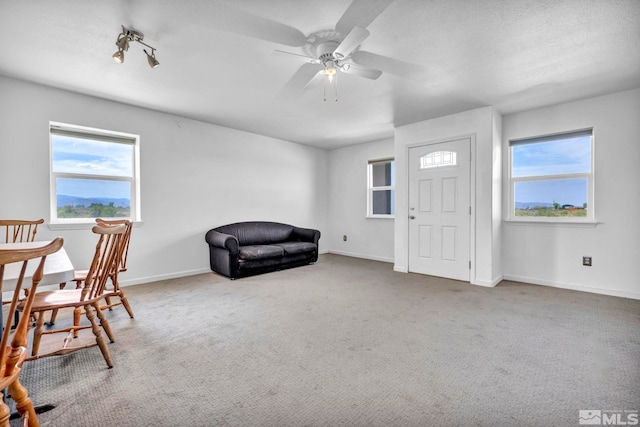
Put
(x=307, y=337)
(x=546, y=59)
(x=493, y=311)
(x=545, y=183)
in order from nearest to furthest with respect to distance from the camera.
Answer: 1. (x=307, y=337)
2. (x=546, y=59)
3. (x=493, y=311)
4. (x=545, y=183)

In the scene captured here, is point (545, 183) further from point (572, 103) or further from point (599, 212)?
point (572, 103)

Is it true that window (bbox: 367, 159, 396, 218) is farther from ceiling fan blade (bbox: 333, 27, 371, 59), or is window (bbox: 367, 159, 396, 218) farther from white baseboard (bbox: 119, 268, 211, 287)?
ceiling fan blade (bbox: 333, 27, 371, 59)

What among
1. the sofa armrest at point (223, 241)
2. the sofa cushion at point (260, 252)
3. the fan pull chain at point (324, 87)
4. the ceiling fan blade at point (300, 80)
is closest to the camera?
the ceiling fan blade at point (300, 80)

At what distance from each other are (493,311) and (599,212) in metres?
2.05

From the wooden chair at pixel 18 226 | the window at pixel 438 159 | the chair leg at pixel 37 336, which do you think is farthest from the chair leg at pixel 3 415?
the window at pixel 438 159

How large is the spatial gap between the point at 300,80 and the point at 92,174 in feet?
9.70

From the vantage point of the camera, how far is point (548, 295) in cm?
344

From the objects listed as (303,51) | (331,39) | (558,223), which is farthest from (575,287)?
(303,51)

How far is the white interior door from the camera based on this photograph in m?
4.10

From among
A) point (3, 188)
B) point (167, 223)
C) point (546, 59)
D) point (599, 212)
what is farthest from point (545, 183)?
point (3, 188)

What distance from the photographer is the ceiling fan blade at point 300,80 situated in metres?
2.80

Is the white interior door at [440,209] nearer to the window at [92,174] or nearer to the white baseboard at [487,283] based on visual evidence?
the white baseboard at [487,283]

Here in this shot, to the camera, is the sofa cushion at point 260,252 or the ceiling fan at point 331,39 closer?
the ceiling fan at point 331,39

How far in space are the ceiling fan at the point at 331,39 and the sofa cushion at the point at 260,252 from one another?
2.50 m
